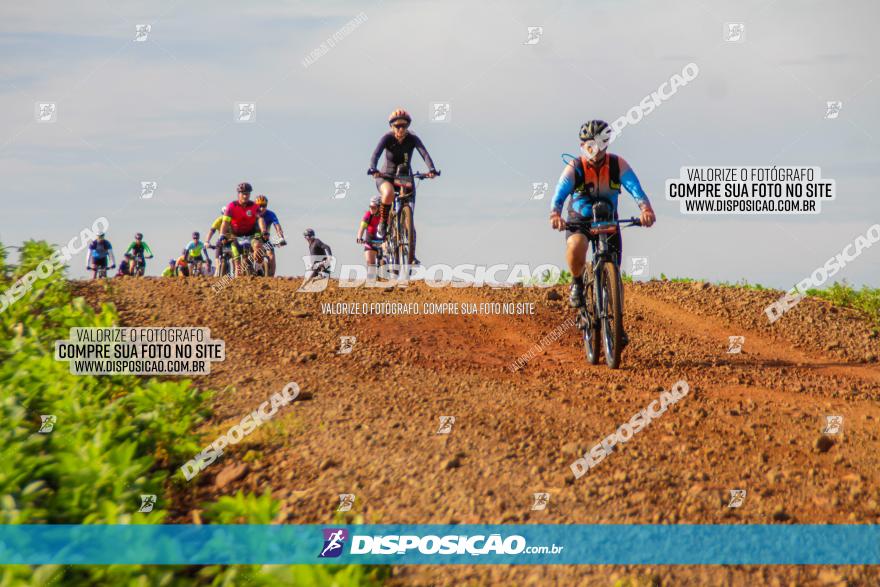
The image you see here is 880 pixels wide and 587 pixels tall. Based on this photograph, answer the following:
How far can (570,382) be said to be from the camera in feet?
24.5

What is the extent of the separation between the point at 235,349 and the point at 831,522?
5.95 m

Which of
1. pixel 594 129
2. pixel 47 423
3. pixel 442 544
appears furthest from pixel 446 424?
pixel 594 129

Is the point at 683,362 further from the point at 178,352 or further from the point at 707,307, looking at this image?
the point at 178,352

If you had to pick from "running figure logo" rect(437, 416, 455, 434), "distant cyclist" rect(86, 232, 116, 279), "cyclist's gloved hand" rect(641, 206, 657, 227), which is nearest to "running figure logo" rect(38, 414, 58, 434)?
"running figure logo" rect(437, 416, 455, 434)

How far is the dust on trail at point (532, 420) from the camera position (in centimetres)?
442

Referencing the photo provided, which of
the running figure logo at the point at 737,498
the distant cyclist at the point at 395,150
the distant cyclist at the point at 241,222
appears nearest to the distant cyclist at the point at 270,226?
the distant cyclist at the point at 241,222

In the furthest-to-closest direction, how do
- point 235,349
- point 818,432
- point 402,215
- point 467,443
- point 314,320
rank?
point 402,215 < point 314,320 < point 235,349 < point 818,432 < point 467,443

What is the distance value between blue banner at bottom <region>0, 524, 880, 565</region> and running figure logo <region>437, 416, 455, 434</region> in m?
1.47

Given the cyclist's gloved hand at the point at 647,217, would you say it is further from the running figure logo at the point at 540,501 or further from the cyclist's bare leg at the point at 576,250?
the running figure logo at the point at 540,501

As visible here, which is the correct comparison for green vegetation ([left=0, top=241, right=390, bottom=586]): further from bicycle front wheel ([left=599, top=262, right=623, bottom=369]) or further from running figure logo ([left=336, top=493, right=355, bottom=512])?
bicycle front wheel ([left=599, top=262, right=623, bottom=369])

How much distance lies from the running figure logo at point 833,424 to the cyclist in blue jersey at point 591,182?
2.65m

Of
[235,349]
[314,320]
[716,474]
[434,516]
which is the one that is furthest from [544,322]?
[434,516]

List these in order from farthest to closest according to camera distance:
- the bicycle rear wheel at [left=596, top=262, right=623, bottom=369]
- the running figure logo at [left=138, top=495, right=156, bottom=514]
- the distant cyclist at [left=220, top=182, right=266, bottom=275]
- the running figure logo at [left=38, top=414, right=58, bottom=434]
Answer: the distant cyclist at [left=220, top=182, right=266, bottom=275]
the bicycle rear wheel at [left=596, top=262, right=623, bottom=369]
the running figure logo at [left=38, top=414, right=58, bottom=434]
the running figure logo at [left=138, top=495, right=156, bottom=514]

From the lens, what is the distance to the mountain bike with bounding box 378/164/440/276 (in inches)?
507
